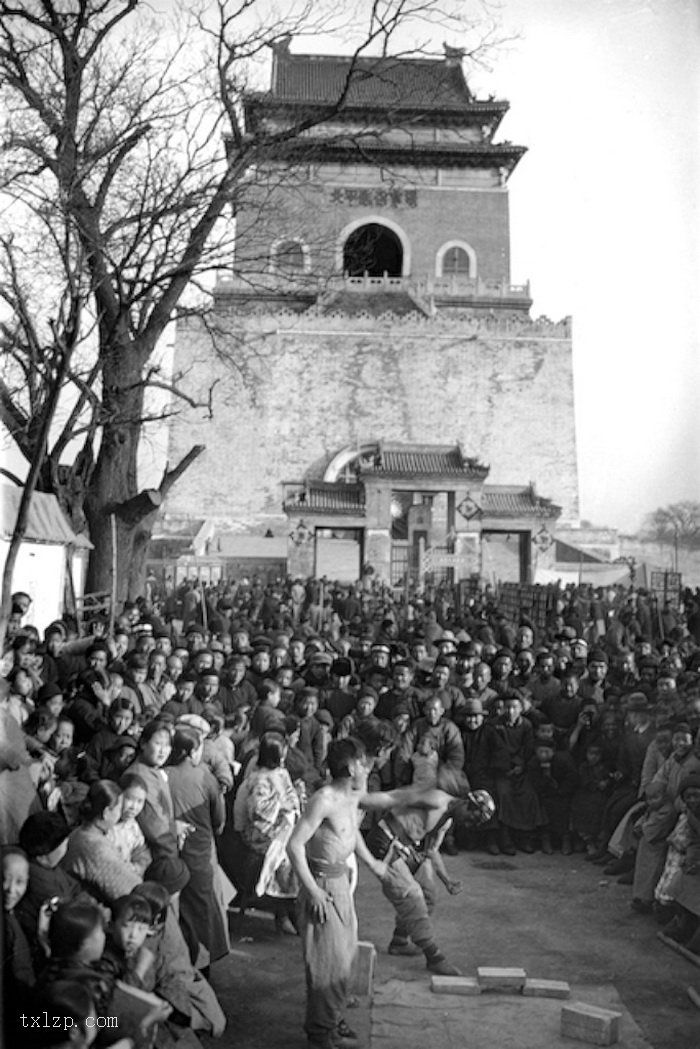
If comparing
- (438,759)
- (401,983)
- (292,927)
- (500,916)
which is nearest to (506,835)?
(438,759)

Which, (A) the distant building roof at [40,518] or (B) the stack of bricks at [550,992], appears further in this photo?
(A) the distant building roof at [40,518]

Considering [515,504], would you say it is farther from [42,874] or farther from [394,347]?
[42,874]

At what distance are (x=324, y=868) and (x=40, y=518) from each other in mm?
5813

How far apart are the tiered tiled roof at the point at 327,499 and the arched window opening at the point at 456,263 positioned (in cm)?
1378

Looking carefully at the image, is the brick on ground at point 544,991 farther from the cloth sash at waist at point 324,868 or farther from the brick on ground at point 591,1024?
the cloth sash at waist at point 324,868

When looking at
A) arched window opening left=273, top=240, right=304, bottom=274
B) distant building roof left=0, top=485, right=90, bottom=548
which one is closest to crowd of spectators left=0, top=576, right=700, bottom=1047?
distant building roof left=0, top=485, right=90, bottom=548

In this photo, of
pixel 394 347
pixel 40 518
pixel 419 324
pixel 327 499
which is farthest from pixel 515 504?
pixel 40 518

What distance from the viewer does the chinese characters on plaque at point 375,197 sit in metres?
31.5

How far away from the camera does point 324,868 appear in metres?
3.96

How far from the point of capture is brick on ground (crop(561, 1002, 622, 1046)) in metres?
3.73

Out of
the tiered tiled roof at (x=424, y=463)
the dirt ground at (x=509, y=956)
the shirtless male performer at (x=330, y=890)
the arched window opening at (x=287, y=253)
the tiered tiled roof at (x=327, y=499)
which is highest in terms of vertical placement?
the arched window opening at (x=287, y=253)

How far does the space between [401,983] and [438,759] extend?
1818mm

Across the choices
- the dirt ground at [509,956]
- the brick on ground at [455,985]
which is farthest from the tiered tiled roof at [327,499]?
the brick on ground at [455,985]

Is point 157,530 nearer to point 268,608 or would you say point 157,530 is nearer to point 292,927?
point 268,608
